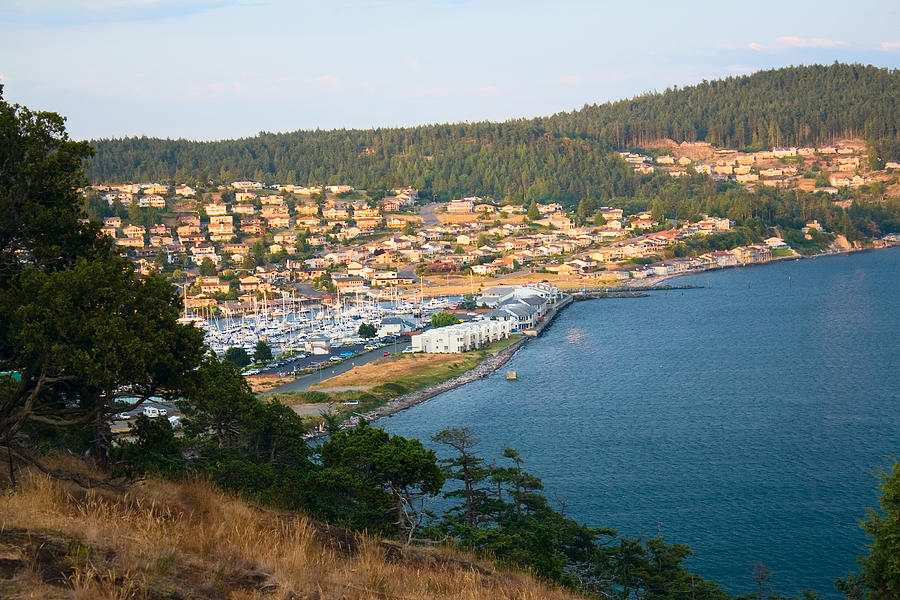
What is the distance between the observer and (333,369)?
22328mm

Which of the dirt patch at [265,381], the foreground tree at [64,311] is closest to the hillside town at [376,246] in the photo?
the dirt patch at [265,381]

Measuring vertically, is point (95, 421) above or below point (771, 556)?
above

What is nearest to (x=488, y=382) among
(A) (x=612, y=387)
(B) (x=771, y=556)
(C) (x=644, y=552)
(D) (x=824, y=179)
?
(A) (x=612, y=387)

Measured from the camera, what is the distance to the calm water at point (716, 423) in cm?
1093

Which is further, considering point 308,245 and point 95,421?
point 308,245

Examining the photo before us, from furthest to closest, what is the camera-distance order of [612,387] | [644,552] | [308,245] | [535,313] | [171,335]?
[308,245] → [535,313] → [612,387] → [644,552] → [171,335]

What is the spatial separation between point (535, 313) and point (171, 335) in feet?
87.5

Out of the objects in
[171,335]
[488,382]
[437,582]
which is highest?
[171,335]

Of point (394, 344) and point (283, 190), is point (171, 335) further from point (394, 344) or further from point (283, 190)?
point (283, 190)

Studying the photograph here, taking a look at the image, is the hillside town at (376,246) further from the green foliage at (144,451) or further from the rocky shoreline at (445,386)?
the green foliage at (144,451)

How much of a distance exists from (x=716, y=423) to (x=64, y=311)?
1409 cm

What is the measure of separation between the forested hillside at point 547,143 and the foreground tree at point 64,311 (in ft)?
183

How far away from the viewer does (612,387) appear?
65.6 feet

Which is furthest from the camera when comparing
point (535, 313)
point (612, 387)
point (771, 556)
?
point (535, 313)
